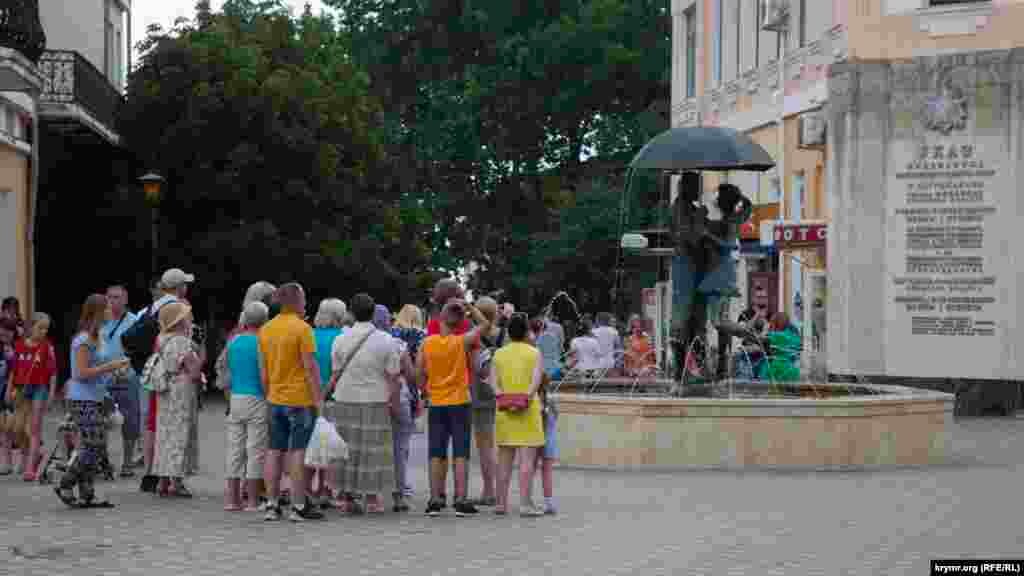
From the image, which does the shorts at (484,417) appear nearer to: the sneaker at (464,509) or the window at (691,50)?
the sneaker at (464,509)

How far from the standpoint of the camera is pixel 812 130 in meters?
32.9

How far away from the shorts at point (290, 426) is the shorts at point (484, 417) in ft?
5.01

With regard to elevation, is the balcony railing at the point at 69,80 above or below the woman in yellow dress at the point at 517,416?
above

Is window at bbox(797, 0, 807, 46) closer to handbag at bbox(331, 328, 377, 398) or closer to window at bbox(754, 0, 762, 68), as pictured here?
window at bbox(754, 0, 762, 68)

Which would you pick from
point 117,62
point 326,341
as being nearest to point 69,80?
point 117,62

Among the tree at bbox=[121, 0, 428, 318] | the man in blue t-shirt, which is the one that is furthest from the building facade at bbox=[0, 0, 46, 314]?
the man in blue t-shirt

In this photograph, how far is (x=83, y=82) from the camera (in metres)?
35.8

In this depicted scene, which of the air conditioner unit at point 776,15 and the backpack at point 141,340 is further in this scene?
the air conditioner unit at point 776,15

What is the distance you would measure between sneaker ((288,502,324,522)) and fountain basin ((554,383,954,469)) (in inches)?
195

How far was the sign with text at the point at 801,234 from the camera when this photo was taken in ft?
108

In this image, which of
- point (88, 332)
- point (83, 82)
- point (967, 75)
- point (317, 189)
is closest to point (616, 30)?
point (317, 189)

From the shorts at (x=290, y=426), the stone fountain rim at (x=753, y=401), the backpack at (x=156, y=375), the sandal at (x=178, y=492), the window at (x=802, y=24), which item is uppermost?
the window at (x=802, y=24)

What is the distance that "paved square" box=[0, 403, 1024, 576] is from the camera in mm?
12461

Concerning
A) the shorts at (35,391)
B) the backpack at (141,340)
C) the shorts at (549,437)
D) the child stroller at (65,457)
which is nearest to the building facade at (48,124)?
the shorts at (35,391)
